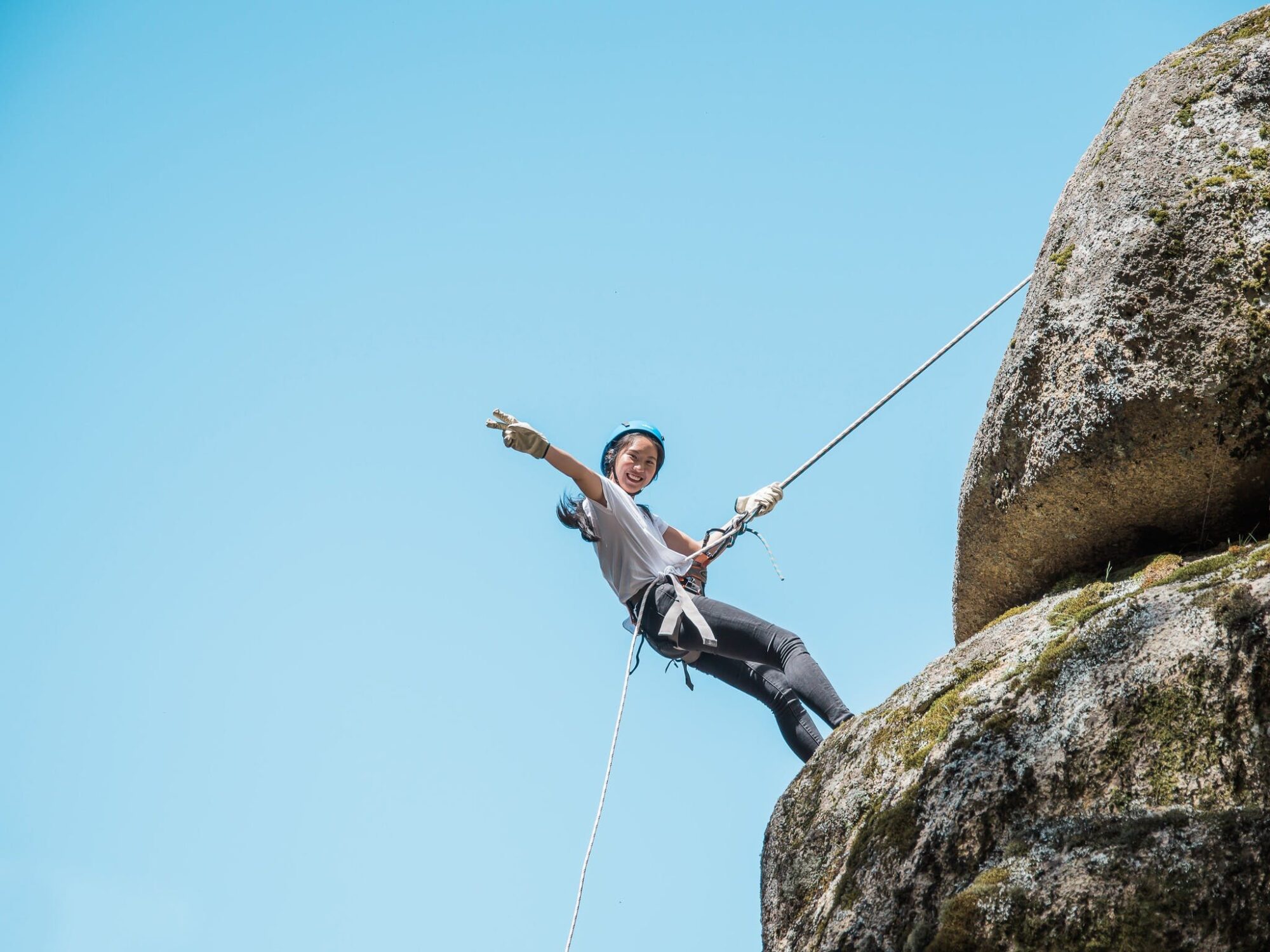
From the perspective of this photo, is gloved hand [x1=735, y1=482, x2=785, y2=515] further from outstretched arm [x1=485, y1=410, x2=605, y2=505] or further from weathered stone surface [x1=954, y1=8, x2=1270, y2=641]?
weathered stone surface [x1=954, y1=8, x2=1270, y2=641]

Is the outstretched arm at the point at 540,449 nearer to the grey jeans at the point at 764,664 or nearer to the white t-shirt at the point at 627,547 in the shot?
the white t-shirt at the point at 627,547

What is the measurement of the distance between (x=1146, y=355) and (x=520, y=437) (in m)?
3.93

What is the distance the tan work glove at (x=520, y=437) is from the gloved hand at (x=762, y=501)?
1724mm

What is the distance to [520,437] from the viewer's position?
7.79 meters

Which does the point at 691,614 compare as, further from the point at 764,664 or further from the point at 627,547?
the point at 627,547

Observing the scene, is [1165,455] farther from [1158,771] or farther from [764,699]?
[764,699]

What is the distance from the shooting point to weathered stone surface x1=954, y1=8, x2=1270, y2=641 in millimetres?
5242

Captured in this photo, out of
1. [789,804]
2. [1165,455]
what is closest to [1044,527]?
[1165,455]

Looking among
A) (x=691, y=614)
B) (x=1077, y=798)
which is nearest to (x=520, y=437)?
(x=691, y=614)

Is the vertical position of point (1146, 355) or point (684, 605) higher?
point (684, 605)

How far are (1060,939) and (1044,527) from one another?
8.75ft

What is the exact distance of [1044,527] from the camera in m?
5.82

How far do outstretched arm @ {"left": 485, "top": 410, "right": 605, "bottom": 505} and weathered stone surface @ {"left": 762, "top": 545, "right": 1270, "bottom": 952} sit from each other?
325 cm

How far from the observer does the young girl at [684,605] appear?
724 centimetres
